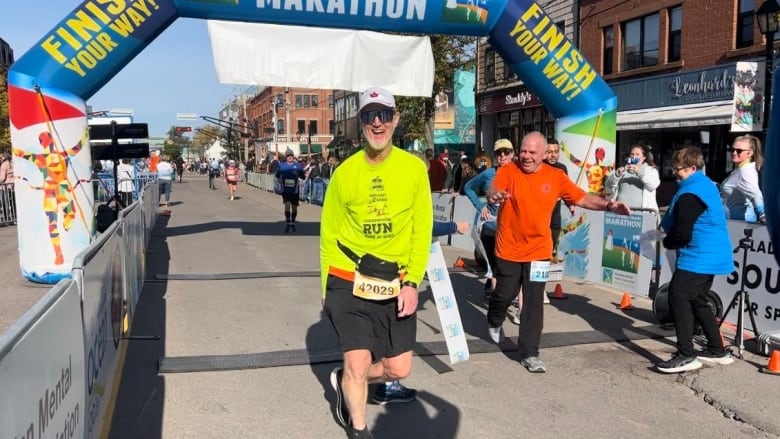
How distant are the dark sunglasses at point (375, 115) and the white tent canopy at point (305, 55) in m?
6.07

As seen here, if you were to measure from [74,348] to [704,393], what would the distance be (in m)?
4.19

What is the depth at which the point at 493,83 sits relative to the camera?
27.0m

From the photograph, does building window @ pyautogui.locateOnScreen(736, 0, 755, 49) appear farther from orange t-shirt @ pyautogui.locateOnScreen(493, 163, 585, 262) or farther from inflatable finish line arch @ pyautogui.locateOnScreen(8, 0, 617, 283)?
orange t-shirt @ pyautogui.locateOnScreen(493, 163, 585, 262)

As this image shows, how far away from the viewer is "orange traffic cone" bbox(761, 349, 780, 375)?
16.3 ft

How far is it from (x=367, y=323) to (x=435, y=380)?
160 cm

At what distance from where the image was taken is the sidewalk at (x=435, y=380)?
13.2ft

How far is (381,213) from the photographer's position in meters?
3.46

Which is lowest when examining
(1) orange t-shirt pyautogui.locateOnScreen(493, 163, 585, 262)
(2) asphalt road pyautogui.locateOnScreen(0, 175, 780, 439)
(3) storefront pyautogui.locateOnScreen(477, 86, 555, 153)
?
(2) asphalt road pyautogui.locateOnScreen(0, 175, 780, 439)

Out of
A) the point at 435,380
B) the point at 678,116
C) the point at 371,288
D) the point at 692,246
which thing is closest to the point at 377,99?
the point at 371,288

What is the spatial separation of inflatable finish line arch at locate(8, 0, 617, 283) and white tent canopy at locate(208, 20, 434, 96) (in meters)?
0.20

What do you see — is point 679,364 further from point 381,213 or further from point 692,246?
point 381,213

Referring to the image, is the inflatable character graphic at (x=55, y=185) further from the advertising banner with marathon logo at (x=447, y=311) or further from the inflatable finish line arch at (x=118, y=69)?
the advertising banner with marathon logo at (x=447, y=311)

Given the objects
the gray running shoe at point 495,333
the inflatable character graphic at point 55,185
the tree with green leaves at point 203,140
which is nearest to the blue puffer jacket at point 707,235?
the gray running shoe at point 495,333

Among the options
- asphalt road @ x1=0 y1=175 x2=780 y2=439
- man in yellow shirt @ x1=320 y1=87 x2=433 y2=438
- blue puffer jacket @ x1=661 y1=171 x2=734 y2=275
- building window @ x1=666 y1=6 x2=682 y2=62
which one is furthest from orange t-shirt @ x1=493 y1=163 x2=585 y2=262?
building window @ x1=666 y1=6 x2=682 y2=62
